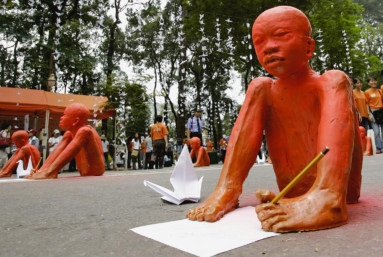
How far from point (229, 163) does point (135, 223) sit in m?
0.70

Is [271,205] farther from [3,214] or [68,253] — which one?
[3,214]

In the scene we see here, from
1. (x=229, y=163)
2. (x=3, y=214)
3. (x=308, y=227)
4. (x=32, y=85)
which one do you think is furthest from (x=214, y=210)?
(x=32, y=85)

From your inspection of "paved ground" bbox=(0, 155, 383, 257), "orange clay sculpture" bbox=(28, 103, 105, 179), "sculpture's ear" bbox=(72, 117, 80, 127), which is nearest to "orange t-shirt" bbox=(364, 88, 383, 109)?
"paved ground" bbox=(0, 155, 383, 257)

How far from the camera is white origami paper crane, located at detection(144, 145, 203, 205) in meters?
2.81

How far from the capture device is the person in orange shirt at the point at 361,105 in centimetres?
882

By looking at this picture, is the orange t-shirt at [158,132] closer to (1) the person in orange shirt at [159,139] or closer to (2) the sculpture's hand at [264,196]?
(1) the person in orange shirt at [159,139]

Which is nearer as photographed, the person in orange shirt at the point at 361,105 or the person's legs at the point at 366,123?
the person in orange shirt at the point at 361,105

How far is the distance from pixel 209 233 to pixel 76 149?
452 cm

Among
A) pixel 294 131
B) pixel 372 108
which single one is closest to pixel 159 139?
pixel 372 108

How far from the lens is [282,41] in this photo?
2.08 meters

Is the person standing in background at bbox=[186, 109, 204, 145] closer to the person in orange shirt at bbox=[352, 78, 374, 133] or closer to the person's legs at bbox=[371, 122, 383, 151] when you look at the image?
the person in orange shirt at bbox=[352, 78, 374, 133]

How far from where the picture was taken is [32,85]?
62.0 feet

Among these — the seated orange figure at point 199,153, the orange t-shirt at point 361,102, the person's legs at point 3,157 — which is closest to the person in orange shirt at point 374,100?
the orange t-shirt at point 361,102

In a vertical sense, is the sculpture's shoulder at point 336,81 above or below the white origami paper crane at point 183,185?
above
